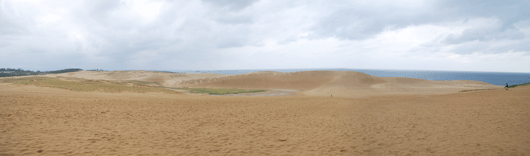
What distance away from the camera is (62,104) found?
12281 millimetres

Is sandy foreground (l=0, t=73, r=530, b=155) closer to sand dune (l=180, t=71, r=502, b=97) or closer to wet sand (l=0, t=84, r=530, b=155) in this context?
wet sand (l=0, t=84, r=530, b=155)

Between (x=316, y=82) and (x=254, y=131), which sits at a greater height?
(x=316, y=82)

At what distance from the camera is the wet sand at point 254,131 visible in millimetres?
6520

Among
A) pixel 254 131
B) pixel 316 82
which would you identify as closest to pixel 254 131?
pixel 254 131

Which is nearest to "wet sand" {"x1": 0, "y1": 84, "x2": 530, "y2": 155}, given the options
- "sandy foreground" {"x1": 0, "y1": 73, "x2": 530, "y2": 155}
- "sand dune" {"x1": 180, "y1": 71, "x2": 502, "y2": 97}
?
"sandy foreground" {"x1": 0, "y1": 73, "x2": 530, "y2": 155}

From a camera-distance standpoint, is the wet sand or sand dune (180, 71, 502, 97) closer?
the wet sand

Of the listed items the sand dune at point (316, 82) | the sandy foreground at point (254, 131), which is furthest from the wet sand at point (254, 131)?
the sand dune at point (316, 82)

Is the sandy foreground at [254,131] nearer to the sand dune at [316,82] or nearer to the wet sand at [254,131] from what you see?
the wet sand at [254,131]

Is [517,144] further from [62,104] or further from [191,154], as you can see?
[62,104]

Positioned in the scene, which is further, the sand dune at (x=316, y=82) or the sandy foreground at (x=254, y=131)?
the sand dune at (x=316, y=82)

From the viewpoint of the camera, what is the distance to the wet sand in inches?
257

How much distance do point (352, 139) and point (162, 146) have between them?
633cm

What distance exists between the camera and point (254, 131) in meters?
9.13

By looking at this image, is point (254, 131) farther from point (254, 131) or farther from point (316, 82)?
point (316, 82)
